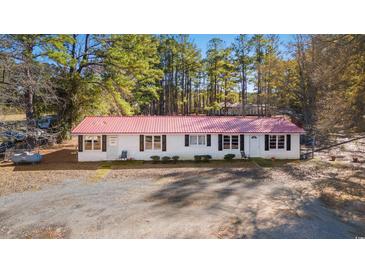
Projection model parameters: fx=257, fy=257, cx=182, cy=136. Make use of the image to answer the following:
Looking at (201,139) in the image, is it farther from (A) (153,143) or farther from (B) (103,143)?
(B) (103,143)

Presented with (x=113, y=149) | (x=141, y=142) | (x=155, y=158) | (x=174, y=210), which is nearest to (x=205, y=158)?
(x=155, y=158)

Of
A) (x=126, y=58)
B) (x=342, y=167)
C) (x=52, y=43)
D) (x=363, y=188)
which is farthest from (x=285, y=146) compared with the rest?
(x=52, y=43)

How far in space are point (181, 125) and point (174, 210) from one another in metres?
10.5

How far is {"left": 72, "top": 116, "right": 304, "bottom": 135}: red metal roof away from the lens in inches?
695

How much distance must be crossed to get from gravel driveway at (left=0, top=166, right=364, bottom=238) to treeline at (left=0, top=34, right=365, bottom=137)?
16.4 ft

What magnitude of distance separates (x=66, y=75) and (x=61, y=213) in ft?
54.9

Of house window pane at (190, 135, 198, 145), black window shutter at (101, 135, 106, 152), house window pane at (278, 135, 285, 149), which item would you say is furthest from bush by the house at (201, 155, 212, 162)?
black window shutter at (101, 135, 106, 152)

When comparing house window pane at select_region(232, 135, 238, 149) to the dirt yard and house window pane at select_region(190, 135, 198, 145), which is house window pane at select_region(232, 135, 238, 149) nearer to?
the dirt yard

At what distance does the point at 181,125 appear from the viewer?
18734 millimetres
